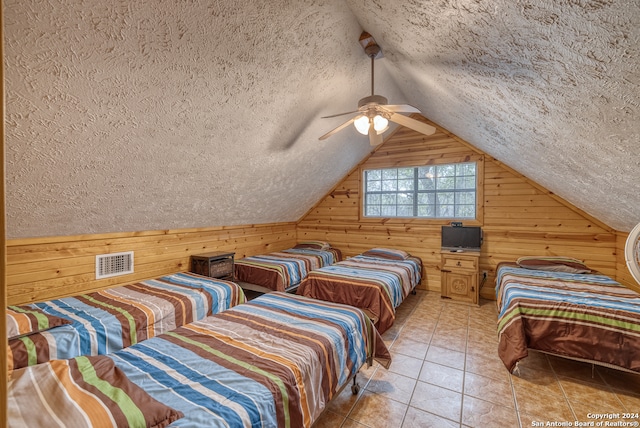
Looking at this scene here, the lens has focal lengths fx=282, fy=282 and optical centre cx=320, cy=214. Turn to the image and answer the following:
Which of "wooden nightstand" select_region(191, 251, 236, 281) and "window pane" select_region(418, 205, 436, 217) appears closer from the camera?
"wooden nightstand" select_region(191, 251, 236, 281)

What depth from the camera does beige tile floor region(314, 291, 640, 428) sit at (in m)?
1.78

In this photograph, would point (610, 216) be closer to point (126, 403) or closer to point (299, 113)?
point (299, 113)

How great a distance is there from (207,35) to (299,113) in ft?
4.33

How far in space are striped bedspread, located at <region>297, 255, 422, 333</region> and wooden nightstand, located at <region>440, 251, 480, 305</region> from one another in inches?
21.0

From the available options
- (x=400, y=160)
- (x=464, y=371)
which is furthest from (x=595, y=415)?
(x=400, y=160)

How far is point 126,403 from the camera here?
1.05 metres

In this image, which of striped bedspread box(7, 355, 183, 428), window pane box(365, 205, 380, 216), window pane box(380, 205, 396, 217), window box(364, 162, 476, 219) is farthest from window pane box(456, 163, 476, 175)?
striped bedspread box(7, 355, 183, 428)

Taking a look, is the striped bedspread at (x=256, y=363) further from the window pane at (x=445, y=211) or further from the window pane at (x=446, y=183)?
the window pane at (x=446, y=183)

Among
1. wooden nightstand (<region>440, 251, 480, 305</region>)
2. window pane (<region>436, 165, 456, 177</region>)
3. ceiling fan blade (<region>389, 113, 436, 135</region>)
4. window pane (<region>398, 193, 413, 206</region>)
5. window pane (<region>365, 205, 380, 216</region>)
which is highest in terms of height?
ceiling fan blade (<region>389, 113, 436, 135</region>)

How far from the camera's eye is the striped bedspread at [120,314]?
67.2 inches

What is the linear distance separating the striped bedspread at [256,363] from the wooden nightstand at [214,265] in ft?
5.37

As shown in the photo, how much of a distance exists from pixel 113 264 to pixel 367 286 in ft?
8.69

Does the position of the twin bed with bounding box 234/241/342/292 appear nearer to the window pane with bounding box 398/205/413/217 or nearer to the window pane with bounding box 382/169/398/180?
the window pane with bounding box 398/205/413/217

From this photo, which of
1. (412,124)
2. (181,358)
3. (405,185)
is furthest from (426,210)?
(181,358)
